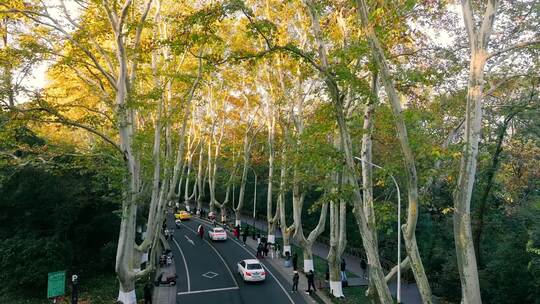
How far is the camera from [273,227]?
105 feet

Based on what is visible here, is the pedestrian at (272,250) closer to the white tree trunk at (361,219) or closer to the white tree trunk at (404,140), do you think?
the white tree trunk at (361,219)

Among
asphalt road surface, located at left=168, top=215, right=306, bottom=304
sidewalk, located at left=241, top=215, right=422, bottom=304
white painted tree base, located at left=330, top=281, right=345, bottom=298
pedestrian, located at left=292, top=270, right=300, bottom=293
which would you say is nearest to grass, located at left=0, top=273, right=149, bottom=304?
asphalt road surface, located at left=168, top=215, right=306, bottom=304


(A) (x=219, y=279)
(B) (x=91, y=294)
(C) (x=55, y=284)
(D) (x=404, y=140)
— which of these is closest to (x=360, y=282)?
(A) (x=219, y=279)

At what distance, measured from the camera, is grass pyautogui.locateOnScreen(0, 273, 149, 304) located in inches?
722

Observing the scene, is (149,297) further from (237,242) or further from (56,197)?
(237,242)

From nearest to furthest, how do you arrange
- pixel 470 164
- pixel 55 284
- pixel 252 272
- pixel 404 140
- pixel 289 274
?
pixel 404 140
pixel 470 164
pixel 55 284
pixel 252 272
pixel 289 274

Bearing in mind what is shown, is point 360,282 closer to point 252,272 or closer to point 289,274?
point 289,274

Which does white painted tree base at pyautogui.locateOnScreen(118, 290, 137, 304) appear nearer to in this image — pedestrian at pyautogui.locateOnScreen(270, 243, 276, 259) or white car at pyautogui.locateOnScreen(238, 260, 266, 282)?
white car at pyautogui.locateOnScreen(238, 260, 266, 282)

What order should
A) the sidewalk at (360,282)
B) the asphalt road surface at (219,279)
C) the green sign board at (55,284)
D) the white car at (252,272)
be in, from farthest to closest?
the white car at (252,272) < the sidewalk at (360,282) < the asphalt road surface at (219,279) < the green sign board at (55,284)

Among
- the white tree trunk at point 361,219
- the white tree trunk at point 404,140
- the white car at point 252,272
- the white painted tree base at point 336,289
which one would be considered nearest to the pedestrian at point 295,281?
the white painted tree base at point 336,289

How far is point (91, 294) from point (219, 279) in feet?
22.9

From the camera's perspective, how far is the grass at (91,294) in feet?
60.1

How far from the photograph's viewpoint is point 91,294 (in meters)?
19.7

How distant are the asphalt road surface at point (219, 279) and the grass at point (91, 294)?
2882 millimetres
